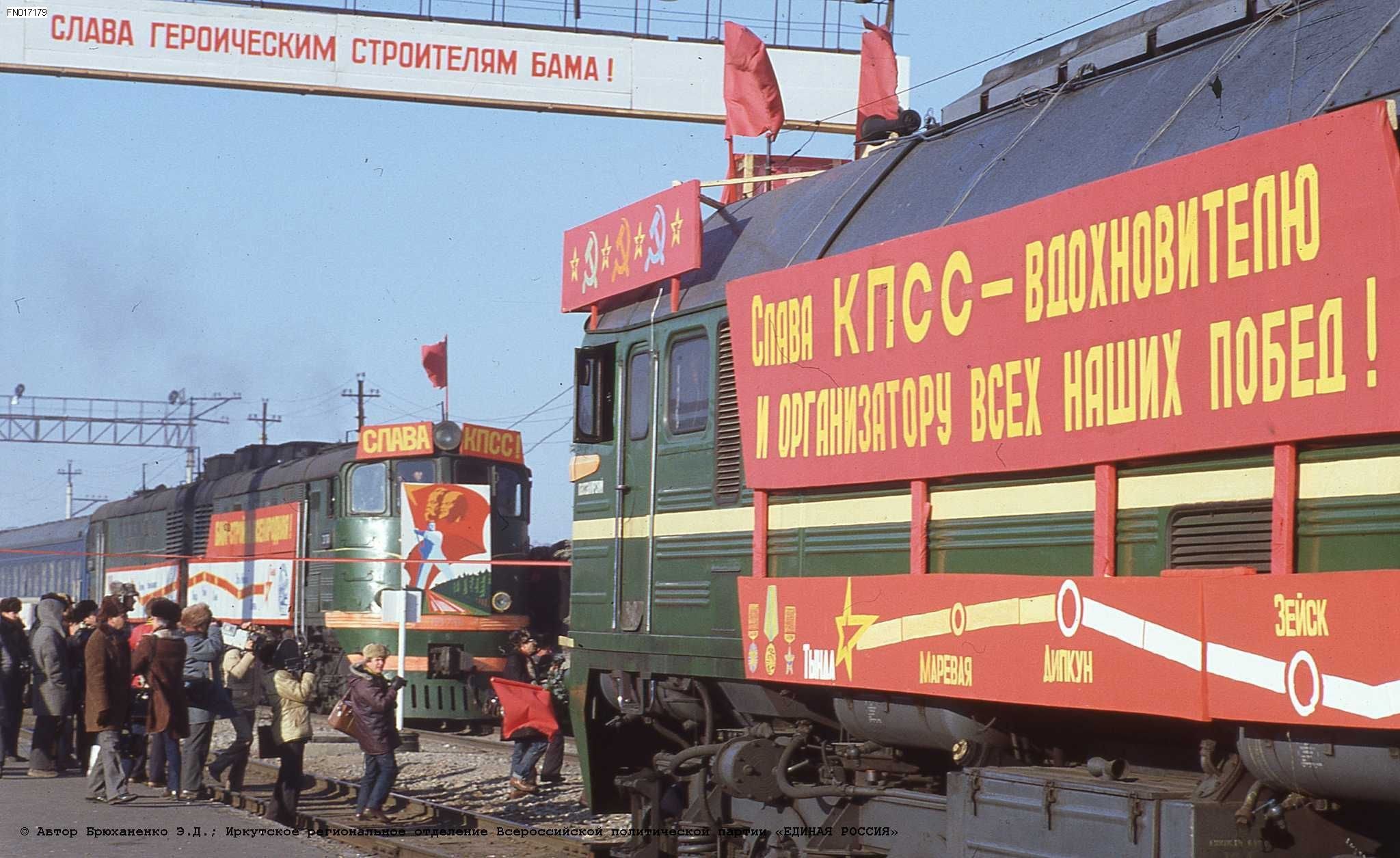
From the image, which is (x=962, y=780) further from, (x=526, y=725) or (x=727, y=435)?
(x=526, y=725)

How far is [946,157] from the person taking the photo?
8062 millimetres

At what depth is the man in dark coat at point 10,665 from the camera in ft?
50.4

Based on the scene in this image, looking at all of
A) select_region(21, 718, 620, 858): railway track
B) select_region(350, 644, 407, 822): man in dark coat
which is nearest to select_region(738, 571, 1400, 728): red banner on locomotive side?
select_region(21, 718, 620, 858): railway track

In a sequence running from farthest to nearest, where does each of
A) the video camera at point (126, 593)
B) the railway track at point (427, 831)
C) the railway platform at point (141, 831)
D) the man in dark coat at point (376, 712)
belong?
the video camera at point (126, 593)
the man in dark coat at point (376, 712)
the railway track at point (427, 831)
the railway platform at point (141, 831)

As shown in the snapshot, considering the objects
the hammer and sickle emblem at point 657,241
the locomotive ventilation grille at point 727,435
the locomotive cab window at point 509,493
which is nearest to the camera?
the locomotive ventilation grille at point 727,435

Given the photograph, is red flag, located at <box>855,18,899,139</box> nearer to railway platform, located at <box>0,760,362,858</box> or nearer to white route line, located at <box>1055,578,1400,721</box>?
railway platform, located at <box>0,760,362,858</box>

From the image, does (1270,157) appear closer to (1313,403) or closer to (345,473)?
(1313,403)

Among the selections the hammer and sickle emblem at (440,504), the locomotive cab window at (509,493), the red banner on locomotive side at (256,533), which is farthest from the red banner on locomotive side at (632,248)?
Result: the red banner on locomotive side at (256,533)

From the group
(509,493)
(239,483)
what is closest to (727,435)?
(509,493)

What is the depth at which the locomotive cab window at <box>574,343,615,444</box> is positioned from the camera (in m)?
10.1

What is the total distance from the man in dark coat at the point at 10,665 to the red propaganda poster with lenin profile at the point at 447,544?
661 cm

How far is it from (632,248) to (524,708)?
6544 mm

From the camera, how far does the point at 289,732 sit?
44.4 ft

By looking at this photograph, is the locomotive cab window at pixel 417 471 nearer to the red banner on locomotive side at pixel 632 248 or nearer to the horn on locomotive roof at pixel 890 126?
the red banner on locomotive side at pixel 632 248
